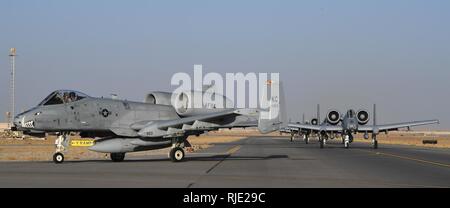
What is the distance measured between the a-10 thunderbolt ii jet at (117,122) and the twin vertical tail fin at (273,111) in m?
0.16

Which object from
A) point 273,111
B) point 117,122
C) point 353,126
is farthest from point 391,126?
point 117,122

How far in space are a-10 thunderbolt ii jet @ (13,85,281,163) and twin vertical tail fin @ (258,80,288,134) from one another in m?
0.16

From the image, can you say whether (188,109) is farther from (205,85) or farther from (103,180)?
(103,180)

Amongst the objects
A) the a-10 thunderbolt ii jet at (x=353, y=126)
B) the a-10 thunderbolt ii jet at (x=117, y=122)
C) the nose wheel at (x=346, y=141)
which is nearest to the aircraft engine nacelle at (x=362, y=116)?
the a-10 thunderbolt ii jet at (x=353, y=126)

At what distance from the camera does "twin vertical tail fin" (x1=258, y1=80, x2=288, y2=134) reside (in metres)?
25.9

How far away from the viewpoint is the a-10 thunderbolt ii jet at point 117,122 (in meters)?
22.7

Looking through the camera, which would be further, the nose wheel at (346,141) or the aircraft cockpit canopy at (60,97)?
the nose wheel at (346,141)

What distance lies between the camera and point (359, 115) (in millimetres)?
48750

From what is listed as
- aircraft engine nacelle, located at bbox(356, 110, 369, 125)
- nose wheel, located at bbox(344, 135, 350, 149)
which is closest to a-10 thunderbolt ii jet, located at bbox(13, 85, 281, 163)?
nose wheel, located at bbox(344, 135, 350, 149)

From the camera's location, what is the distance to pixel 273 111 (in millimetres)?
26688

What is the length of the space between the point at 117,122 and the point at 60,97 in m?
2.44

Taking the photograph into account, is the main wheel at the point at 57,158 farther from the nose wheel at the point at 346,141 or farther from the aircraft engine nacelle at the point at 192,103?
the nose wheel at the point at 346,141
